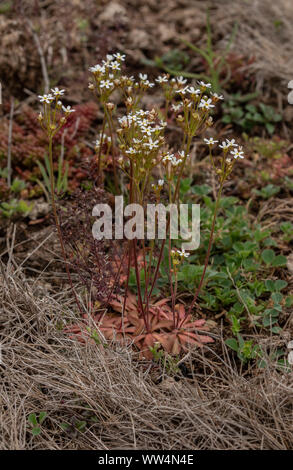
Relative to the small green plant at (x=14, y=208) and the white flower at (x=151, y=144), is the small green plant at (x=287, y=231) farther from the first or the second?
the small green plant at (x=14, y=208)

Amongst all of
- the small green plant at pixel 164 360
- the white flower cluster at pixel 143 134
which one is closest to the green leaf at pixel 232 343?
the small green plant at pixel 164 360

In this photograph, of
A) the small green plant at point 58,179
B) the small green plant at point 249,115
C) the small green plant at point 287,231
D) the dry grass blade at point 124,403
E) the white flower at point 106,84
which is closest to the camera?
the dry grass blade at point 124,403

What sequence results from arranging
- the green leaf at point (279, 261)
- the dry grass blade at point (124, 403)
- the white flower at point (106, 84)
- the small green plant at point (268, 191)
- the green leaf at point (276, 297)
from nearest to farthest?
the dry grass blade at point (124, 403) < the white flower at point (106, 84) < the green leaf at point (276, 297) < the green leaf at point (279, 261) < the small green plant at point (268, 191)

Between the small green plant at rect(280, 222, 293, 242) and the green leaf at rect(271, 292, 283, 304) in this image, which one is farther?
the small green plant at rect(280, 222, 293, 242)

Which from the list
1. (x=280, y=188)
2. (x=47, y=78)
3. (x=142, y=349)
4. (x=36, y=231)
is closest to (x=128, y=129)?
(x=142, y=349)

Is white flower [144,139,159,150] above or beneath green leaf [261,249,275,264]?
above

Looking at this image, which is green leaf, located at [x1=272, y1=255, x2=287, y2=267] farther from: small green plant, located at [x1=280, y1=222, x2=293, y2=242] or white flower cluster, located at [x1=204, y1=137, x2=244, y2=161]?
white flower cluster, located at [x1=204, y1=137, x2=244, y2=161]

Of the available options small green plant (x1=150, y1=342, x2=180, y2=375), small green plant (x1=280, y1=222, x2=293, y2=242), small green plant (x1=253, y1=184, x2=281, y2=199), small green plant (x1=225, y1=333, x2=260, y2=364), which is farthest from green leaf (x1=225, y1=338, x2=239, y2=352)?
small green plant (x1=253, y1=184, x2=281, y2=199)

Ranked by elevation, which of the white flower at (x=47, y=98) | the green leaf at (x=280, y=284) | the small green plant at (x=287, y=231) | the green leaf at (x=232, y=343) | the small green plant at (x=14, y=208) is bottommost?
the green leaf at (x=232, y=343)

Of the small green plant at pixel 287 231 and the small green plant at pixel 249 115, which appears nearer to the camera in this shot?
the small green plant at pixel 287 231

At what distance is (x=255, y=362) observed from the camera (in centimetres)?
291

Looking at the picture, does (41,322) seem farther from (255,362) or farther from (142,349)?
(255,362)

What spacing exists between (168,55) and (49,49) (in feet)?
3.84

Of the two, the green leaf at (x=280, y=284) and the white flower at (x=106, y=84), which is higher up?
the white flower at (x=106, y=84)
